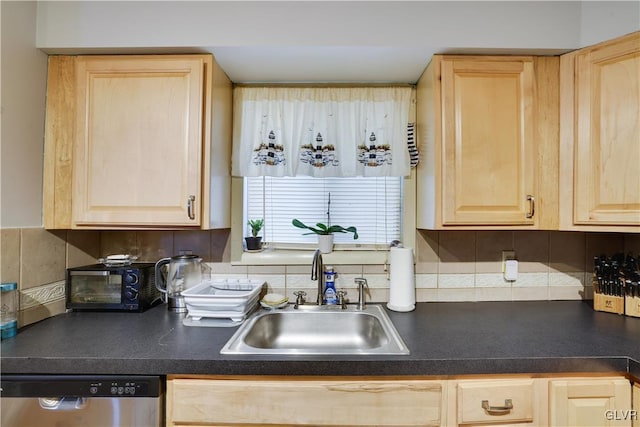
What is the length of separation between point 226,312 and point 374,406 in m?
0.70

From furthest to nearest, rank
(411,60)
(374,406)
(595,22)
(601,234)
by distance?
1. (601,234)
2. (411,60)
3. (595,22)
4. (374,406)

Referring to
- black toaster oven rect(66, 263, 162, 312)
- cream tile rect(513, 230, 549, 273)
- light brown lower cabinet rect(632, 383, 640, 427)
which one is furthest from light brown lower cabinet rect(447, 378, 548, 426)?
black toaster oven rect(66, 263, 162, 312)

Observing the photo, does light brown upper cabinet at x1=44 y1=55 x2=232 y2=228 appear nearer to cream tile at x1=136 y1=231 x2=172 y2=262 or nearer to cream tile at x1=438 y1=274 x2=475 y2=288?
cream tile at x1=136 y1=231 x2=172 y2=262

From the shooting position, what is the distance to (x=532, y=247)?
68.3 inches

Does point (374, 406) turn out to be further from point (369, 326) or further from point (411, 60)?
point (411, 60)

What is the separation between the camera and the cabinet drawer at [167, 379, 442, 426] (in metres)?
1.01

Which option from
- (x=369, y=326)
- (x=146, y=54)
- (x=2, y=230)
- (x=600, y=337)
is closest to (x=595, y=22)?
(x=600, y=337)

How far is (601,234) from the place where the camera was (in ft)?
5.69

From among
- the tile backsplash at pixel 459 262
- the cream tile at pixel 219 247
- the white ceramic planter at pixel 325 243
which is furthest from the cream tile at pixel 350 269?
the cream tile at pixel 219 247

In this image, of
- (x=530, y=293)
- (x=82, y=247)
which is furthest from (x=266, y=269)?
(x=530, y=293)

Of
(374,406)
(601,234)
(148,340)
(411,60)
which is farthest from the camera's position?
(601,234)

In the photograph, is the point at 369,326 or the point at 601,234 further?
the point at 601,234

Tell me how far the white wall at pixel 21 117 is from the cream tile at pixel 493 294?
83.7 inches

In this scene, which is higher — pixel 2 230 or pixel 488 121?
pixel 488 121
